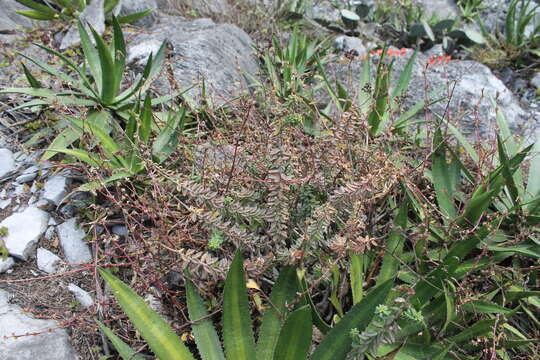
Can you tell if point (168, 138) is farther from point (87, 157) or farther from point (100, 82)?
point (100, 82)

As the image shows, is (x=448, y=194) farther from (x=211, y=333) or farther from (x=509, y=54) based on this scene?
(x=509, y=54)

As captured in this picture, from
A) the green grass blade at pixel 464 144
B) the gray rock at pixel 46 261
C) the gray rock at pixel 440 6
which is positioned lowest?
the gray rock at pixel 46 261

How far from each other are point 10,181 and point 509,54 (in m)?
5.15

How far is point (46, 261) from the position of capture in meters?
2.05

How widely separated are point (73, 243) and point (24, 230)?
266 millimetres

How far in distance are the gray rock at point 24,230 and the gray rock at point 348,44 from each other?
3947 mm

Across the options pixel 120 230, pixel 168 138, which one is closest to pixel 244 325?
pixel 120 230

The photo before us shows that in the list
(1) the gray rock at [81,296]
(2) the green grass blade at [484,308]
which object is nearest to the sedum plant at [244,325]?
(1) the gray rock at [81,296]

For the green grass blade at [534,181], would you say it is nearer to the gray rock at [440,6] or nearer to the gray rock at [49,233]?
the gray rock at [49,233]

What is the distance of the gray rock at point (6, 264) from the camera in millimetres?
1980

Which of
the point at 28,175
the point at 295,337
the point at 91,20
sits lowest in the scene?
the point at 28,175

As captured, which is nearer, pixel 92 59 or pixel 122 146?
pixel 122 146

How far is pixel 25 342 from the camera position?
5.43 feet

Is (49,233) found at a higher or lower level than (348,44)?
lower
